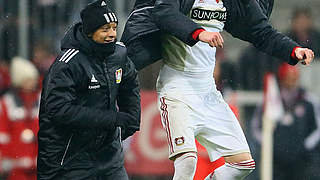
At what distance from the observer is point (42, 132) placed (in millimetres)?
7383

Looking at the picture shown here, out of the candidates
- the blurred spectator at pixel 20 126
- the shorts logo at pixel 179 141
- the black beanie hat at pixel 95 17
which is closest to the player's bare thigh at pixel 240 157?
the shorts logo at pixel 179 141

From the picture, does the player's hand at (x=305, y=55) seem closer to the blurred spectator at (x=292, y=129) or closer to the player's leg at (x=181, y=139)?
the player's leg at (x=181, y=139)

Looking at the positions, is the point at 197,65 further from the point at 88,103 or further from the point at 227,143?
the point at 88,103

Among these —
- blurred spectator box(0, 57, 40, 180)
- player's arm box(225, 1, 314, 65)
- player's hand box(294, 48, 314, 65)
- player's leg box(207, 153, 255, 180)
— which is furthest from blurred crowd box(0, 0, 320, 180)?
player's hand box(294, 48, 314, 65)

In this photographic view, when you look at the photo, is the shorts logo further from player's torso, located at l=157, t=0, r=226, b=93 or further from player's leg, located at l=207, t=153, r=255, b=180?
player's leg, located at l=207, t=153, r=255, b=180

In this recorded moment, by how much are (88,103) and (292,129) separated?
17.5 ft

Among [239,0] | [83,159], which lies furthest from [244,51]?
[83,159]

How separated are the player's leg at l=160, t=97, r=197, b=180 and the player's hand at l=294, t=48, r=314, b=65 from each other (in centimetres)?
100

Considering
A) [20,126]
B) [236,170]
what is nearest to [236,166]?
[236,170]

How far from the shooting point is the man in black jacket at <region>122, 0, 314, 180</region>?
789cm

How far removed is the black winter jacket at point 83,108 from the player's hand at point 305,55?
1375mm

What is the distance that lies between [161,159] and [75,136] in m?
5.01

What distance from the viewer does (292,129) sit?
40.1ft

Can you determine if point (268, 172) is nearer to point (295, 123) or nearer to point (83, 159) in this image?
point (295, 123)
